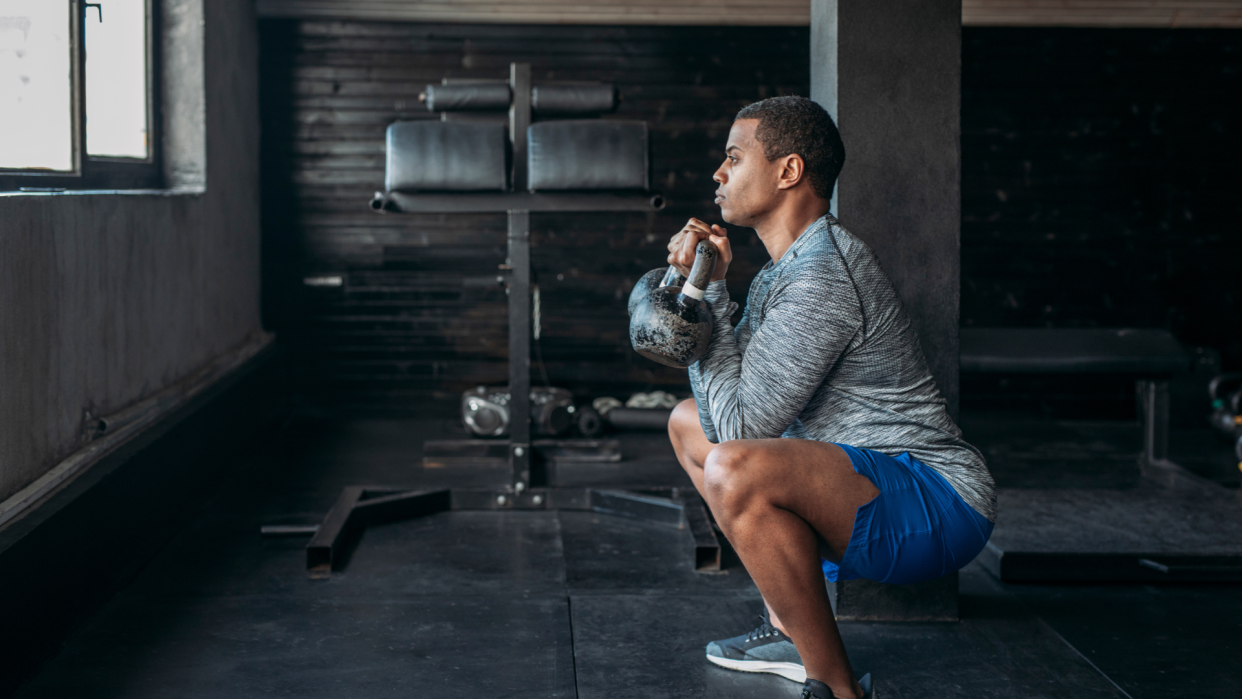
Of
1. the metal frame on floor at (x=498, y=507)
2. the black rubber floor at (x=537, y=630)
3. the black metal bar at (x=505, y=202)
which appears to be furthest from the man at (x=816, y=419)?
the black metal bar at (x=505, y=202)

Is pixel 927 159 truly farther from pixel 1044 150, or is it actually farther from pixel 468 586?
pixel 1044 150

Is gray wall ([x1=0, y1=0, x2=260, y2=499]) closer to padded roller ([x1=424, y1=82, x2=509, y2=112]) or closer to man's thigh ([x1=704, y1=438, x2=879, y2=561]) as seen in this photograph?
padded roller ([x1=424, y1=82, x2=509, y2=112])

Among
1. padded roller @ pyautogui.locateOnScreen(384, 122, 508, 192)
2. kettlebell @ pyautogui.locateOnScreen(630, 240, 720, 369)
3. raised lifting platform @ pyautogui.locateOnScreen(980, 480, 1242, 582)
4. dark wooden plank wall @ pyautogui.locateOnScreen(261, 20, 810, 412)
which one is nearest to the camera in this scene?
kettlebell @ pyautogui.locateOnScreen(630, 240, 720, 369)

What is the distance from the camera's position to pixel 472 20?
558cm

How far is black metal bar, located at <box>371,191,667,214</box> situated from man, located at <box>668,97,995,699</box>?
1.67 metres

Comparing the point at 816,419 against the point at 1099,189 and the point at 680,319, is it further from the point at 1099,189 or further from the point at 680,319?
the point at 1099,189

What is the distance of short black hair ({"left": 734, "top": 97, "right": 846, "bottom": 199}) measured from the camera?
1.98 meters

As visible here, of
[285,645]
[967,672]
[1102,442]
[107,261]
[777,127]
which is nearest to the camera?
[777,127]

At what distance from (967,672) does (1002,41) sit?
441 cm

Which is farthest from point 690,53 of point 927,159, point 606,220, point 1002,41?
point 927,159

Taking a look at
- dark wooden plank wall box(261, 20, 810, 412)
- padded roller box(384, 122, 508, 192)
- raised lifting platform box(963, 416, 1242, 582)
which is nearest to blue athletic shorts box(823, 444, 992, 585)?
raised lifting platform box(963, 416, 1242, 582)

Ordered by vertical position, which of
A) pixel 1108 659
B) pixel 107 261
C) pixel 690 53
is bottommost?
pixel 1108 659

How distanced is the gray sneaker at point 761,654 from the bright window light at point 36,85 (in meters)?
2.32

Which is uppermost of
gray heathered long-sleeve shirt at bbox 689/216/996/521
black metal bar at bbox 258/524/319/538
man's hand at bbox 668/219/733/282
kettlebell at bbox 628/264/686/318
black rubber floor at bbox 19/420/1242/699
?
man's hand at bbox 668/219/733/282
